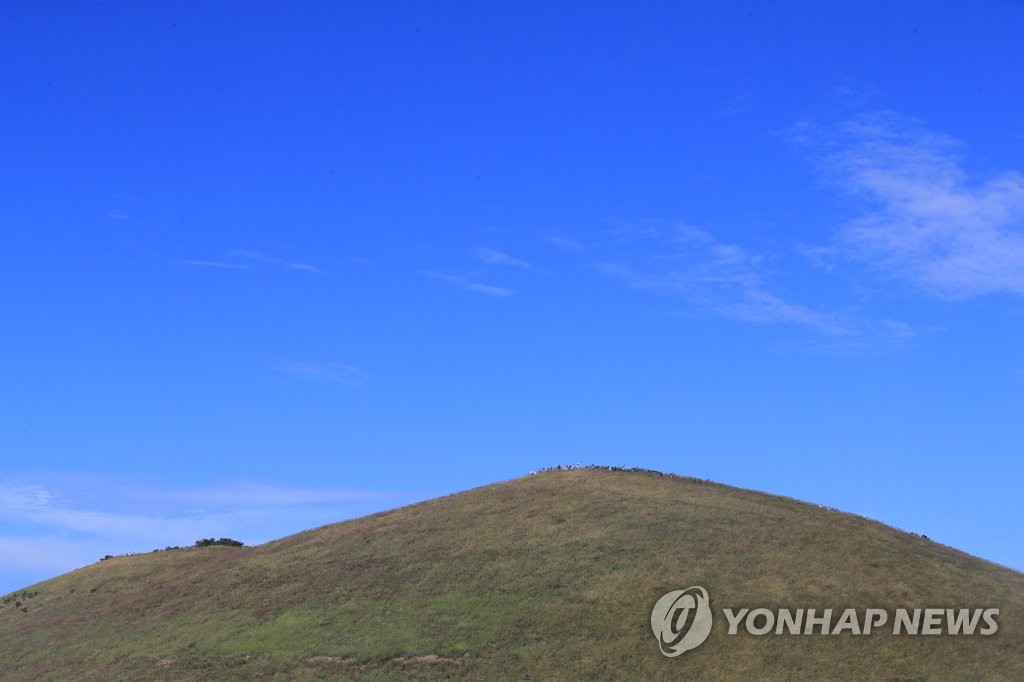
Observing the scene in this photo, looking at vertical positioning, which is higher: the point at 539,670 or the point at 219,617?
the point at 219,617

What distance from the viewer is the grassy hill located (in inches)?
2137

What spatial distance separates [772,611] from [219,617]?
1482 inches

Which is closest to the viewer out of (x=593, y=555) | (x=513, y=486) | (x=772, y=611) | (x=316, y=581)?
(x=772, y=611)

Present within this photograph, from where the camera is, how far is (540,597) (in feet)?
200

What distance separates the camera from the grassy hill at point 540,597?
178 feet

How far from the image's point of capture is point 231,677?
57406mm

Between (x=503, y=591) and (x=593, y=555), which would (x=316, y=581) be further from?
(x=593, y=555)

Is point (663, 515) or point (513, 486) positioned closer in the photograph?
point (663, 515)

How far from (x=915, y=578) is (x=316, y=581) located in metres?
40.8

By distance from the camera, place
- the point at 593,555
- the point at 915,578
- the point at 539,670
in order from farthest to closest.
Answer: the point at 593,555 → the point at 915,578 → the point at 539,670

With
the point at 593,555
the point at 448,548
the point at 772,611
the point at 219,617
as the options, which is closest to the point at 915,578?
the point at 772,611

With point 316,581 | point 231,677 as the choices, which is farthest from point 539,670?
point 316,581

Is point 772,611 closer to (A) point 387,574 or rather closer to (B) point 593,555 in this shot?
(B) point 593,555

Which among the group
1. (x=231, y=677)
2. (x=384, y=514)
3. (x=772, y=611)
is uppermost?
(x=384, y=514)
